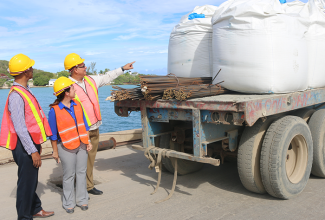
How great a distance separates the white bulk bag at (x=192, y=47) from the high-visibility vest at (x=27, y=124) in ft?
7.90

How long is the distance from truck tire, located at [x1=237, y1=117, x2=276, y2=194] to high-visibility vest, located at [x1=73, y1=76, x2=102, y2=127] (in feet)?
6.24

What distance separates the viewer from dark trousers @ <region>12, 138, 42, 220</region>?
3064mm

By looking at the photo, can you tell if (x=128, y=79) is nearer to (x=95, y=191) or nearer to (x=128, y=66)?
(x=128, y=66)

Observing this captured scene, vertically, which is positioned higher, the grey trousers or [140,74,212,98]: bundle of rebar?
[140,74,212,98]: bundle of rebar

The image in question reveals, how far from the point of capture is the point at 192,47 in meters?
4.66

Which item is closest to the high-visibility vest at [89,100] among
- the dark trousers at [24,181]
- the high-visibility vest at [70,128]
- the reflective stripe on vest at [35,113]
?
the high-visibility vest at [70,128]

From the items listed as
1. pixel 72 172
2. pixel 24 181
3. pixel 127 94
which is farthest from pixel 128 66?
pixel 24 181

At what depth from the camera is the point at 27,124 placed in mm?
3072

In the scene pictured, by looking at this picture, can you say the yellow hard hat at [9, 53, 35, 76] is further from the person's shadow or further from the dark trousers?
the person's shadow

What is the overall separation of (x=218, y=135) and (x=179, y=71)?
5.12 feet

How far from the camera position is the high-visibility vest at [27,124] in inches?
120

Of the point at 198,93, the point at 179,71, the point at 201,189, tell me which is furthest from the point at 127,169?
the point at 198,93

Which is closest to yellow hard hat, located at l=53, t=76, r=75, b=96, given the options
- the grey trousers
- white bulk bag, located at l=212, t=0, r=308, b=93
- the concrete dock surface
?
the grey trousers

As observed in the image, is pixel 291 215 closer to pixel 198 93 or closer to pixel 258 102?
pixel 258 102
